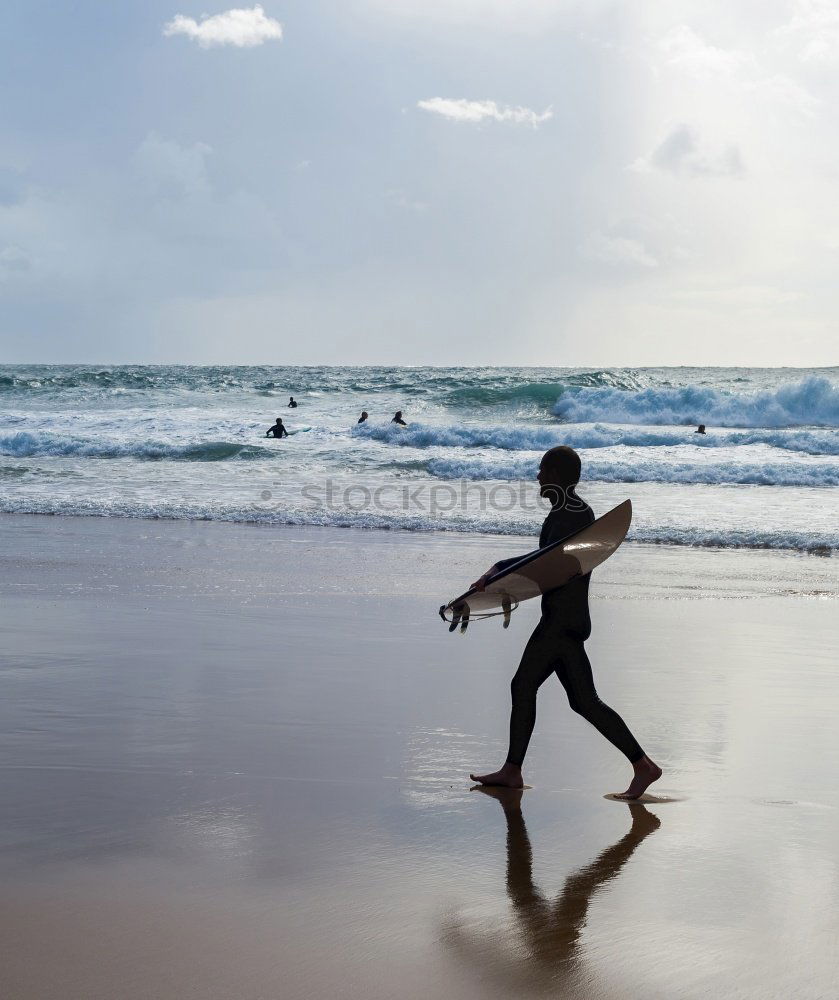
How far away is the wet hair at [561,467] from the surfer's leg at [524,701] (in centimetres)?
62

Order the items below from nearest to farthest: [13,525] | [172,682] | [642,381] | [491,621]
Result: [172,682], [491,621], [13,525], [642,381]

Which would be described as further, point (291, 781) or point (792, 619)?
point (792, 619)

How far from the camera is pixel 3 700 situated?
538 centimetres

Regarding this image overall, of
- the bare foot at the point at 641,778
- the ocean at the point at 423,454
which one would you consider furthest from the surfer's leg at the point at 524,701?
the ocean at the point at 423,454

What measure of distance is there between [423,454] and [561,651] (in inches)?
912

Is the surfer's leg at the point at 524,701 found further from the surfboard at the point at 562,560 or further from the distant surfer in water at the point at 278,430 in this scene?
the distant surfer in water at the point at 278,430

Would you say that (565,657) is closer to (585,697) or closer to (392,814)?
(585,697)

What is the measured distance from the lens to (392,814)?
13.0 feet

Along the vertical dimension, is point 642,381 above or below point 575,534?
above

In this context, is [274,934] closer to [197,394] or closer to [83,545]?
[83,545]

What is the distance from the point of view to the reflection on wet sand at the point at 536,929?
9.24ft

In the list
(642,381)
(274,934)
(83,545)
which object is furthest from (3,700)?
(642,381)

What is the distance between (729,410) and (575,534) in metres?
40.3

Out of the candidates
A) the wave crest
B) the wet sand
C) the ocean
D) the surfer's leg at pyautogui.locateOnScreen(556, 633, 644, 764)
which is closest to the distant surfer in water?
the ocean
